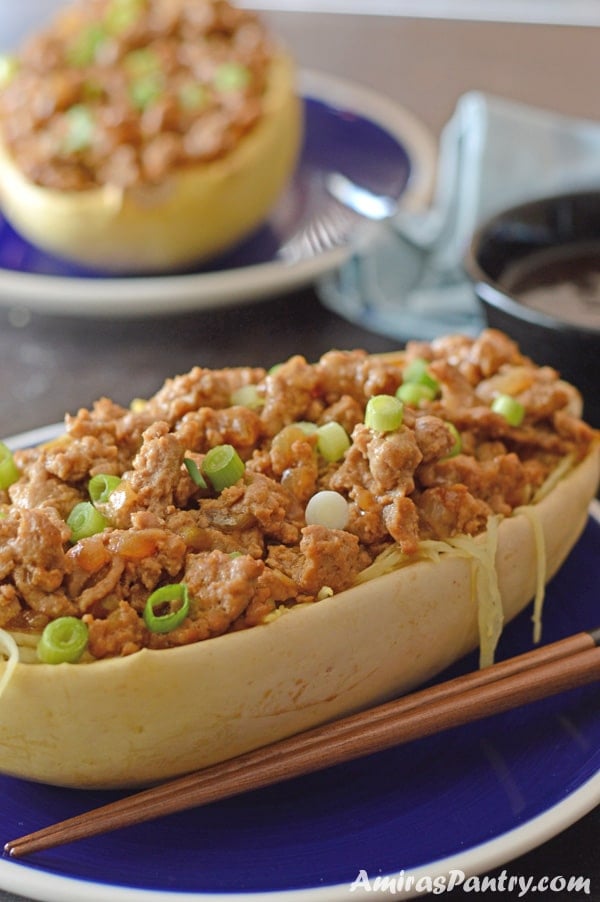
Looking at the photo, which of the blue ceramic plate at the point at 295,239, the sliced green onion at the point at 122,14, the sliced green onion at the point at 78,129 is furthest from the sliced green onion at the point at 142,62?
the blue ceramic plate at the point at 295,239

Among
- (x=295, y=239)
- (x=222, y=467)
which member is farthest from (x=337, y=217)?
(x=222, y=467)

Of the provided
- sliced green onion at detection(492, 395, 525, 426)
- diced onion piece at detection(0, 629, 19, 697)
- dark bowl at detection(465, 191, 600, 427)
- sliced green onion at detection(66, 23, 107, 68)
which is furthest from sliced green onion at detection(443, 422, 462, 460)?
sliced green onion at detection(66, 23, 107, 68)

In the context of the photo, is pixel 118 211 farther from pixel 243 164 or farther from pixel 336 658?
pixel 336 658

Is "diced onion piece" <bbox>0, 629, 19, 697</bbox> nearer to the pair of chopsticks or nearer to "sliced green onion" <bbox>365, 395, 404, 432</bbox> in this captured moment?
the pair of chopsticks

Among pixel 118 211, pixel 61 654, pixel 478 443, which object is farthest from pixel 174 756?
pixel 118 211

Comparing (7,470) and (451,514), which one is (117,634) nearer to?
(7,470)

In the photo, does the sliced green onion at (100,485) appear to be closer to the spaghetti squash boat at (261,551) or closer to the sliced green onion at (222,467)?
the spaghetti squash boat at (261,551)
